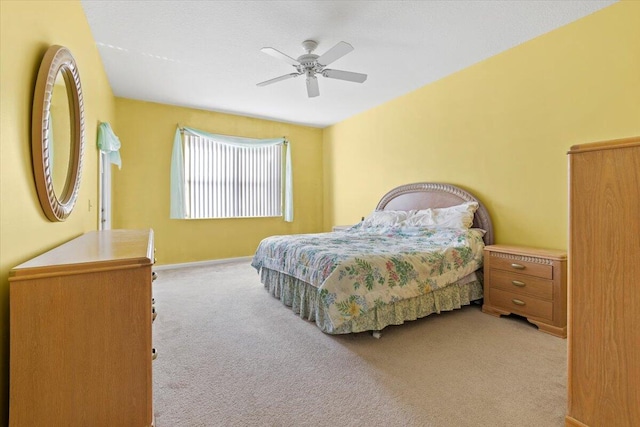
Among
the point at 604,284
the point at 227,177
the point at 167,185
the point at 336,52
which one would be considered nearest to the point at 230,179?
the point at 227,177

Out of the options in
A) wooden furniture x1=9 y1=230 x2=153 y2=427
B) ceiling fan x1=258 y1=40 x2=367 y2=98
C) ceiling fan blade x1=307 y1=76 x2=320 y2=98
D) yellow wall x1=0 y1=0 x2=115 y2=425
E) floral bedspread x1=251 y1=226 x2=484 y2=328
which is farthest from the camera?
ceiling fan blade x1=307 y1=76 x2=320 y2=98

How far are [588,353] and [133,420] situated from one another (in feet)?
6.15

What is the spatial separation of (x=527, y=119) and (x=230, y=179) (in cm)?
453

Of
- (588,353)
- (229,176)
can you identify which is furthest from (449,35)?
(229,176)

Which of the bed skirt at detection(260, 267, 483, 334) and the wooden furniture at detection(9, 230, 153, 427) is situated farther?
the bed skirt at detection(260, 267, 483, 334)

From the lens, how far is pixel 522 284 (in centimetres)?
269

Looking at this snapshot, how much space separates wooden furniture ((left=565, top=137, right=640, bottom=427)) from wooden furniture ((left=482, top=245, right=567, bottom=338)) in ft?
→ 4.52

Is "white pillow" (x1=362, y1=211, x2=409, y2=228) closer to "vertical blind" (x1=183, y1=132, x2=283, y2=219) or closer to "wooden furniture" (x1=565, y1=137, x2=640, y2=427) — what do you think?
"vertical blind" (x1=183, y1=132, x2=283, y2=219)

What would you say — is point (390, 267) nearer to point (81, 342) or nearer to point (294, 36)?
point (81, 342)

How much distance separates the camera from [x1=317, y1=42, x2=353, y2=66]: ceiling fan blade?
8.48 feet

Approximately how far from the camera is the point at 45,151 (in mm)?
1438

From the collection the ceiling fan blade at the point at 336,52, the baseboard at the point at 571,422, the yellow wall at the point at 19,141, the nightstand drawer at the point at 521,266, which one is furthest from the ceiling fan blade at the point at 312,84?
the baseboard at the point at 571,422

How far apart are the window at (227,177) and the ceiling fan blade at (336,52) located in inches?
119

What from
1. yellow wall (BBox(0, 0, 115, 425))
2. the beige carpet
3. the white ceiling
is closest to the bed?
the beige carpet
